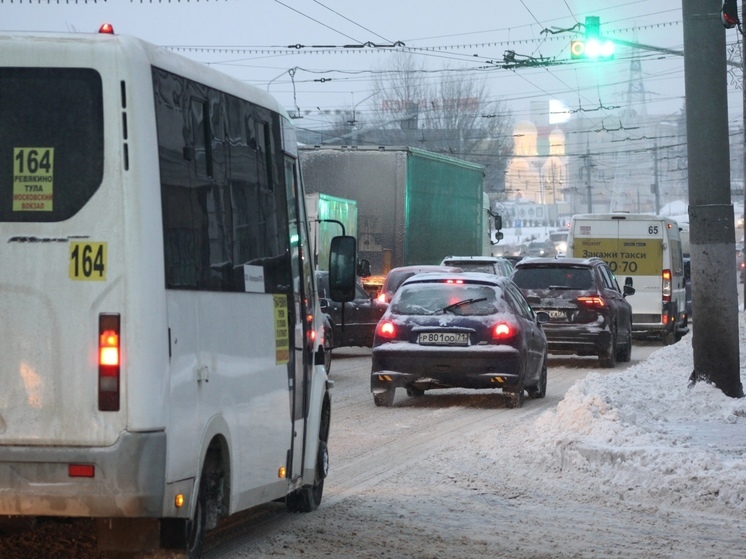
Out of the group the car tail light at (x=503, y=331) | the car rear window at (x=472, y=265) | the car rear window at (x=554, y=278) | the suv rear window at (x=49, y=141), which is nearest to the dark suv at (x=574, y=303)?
the car rear window at (x=554, y=278)

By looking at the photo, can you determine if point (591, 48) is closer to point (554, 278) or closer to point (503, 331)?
point (554, 278)

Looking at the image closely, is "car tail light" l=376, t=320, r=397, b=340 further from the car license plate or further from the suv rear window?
the suv rear window

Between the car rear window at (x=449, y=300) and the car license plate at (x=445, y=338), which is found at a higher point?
the car rear window at (x=449, y=300)

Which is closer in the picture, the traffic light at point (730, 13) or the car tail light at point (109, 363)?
the car tail light at point (109, 363)

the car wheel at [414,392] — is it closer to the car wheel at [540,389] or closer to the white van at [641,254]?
the car wheel at [540,389]

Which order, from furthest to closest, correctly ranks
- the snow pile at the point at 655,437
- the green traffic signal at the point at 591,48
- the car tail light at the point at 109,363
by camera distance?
the green traffic signal at the point at 591,48 < the snow pile at the point at 655,437 < the car tail light at the point at 109,363

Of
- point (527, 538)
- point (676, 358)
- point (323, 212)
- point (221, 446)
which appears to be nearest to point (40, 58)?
point (221, 446)

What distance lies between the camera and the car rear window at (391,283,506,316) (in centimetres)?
1650

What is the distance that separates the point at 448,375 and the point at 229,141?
9.22 metres

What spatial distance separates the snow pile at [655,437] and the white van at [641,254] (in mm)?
12476

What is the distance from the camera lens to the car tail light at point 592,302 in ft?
76.9

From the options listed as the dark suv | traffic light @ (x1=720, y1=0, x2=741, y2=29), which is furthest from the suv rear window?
the dark suv

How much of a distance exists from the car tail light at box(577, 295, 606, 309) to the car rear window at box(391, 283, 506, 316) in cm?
696

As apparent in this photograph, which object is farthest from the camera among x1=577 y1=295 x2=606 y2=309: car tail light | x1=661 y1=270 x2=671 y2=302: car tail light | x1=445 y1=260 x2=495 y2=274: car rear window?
x1=661 y1=270 x2=671 y2=302: car tail light
